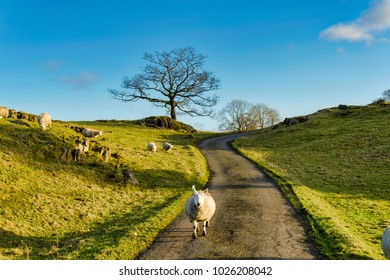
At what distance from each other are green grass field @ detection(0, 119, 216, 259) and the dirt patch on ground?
132 cm

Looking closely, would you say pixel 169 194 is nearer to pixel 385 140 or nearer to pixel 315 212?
pixel 315 212

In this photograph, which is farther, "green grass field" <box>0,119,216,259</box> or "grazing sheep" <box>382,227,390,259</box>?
"green grass field" <box>0,119,216,259</box>

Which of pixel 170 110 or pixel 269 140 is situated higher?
pixel 170 110

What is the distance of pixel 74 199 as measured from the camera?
68.2ft

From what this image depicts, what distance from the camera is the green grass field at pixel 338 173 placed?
16203 millimetres

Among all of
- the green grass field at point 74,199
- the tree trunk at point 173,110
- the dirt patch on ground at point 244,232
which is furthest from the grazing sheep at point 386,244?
the tree trunk at point 173,110

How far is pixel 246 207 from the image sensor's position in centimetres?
2105

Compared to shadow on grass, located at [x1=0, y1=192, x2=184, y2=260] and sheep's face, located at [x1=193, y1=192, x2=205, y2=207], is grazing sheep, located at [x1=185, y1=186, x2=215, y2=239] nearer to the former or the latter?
sheep's face, located at [x1=193, y1=192, x2=205, y2=207]

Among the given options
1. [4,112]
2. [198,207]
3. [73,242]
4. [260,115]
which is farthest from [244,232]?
[260,115]

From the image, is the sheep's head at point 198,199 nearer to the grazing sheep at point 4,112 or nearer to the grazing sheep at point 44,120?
the grazing sheep at point 44,120

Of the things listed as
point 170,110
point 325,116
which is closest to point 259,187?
point 325,116

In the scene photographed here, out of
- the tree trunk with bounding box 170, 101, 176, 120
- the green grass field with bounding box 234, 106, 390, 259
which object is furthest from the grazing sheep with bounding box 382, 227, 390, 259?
the tree trunk with bounding box 170, 101, 176, 120

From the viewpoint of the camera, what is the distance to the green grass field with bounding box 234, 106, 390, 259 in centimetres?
1620

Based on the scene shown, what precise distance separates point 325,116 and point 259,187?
2227 inches
